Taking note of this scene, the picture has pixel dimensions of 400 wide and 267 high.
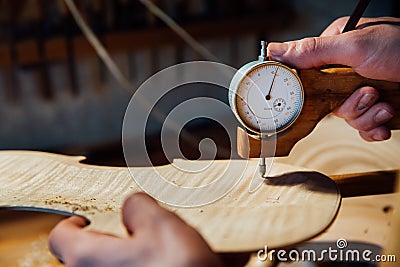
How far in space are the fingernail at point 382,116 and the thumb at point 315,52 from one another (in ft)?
0.35

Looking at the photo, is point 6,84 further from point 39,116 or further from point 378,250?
point 378,250

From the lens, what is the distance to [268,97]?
845 millimetres

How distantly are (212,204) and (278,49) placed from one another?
10.4 inches

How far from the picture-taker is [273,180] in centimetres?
86

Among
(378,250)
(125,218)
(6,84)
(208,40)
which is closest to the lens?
(125,218)

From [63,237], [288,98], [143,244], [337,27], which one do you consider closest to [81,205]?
[63,237]

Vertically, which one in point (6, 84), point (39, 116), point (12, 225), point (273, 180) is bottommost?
point (12, 225)

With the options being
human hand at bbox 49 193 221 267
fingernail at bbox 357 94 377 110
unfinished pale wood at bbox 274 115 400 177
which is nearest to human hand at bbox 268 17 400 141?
fingernail at bbox 357 94 377 110

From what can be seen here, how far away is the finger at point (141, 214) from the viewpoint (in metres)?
0.60

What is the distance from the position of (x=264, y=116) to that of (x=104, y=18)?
1787mm

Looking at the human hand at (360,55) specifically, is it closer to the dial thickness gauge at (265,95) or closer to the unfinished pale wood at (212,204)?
the dial thickness gauge at (265,95)

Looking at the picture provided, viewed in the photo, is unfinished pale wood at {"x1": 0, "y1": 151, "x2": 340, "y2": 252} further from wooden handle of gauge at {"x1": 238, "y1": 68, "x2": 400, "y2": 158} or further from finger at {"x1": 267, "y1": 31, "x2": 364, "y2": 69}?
finger at {"x1": 267, "y1": 31, "x2": 364, "y2": 69}

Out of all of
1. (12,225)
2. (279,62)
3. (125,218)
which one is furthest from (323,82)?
(12,225)

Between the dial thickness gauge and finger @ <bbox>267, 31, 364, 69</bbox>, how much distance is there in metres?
0.03
